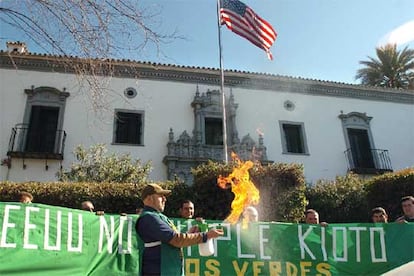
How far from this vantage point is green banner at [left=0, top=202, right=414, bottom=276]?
5336mm

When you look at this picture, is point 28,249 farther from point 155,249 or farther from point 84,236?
point 155,249

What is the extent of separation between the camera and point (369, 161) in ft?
60.1

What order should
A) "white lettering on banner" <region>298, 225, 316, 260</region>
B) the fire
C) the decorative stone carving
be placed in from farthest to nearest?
the decorative stone carving → "white lettering on banner" <region>298, 225, 316, 260</region> → the fire

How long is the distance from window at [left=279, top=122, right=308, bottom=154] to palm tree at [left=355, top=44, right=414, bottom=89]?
37.0 feet

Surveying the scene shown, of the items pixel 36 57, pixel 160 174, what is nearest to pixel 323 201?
pixel 160 174

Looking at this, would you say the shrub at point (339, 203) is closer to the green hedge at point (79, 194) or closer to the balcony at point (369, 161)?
the green hedge at point (79, 194)

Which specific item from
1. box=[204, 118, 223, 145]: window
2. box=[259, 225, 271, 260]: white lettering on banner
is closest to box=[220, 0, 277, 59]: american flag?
box=[204, 118, 223, 145]: window

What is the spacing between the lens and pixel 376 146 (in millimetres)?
18750

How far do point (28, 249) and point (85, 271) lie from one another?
85 centimetres

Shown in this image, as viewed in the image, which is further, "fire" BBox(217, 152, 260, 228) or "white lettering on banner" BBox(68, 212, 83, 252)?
"white lettering on banner" BBox(68, 212, 83, 252)

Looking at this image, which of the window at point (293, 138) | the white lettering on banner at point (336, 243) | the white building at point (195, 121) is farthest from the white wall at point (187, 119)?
the white lettering on banner at point (336, 243)

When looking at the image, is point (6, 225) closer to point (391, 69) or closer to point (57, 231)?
point (57, 231)

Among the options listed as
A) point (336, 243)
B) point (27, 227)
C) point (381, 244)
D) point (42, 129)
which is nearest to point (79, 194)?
point (27, 227)

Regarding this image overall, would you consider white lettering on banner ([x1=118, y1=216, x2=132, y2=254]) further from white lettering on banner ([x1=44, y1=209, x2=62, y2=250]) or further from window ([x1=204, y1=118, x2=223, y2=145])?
window ([x1=204, y1=118, x2=223, y2=145])
